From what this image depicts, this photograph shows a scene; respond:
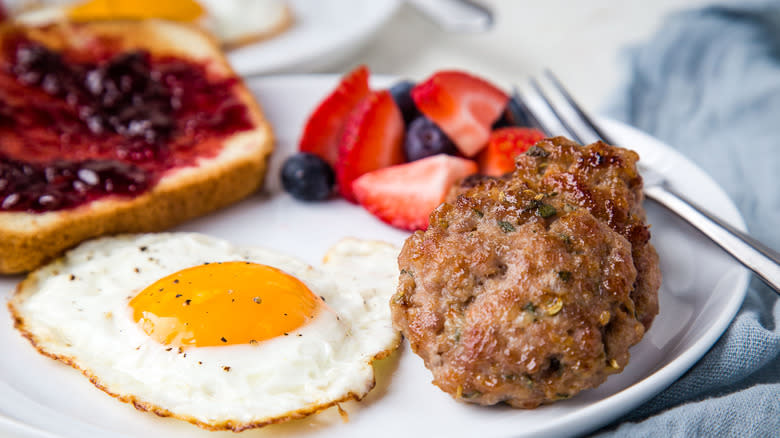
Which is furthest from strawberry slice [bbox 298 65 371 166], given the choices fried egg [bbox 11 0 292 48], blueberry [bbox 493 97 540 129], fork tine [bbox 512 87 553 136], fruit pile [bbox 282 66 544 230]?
fried egg [bbox 11 0 292 48]

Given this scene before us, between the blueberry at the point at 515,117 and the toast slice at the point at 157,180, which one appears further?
the blueberry at the point at 515,117

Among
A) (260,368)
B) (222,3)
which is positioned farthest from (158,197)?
(222,3)

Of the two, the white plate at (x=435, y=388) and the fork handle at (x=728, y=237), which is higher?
the fork handle at (x=728, y=237)

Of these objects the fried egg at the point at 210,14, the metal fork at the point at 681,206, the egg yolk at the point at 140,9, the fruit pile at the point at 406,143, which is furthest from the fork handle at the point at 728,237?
the egg yolk at the point at 140,9

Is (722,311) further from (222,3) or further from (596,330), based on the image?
(222,3)

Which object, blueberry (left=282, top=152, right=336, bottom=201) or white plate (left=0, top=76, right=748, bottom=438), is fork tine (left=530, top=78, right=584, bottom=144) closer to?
white plate (left=0, top=76, right=748, bottom=438)

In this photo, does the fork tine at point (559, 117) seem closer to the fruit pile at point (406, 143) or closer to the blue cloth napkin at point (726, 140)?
the fruit pile at point (406, 143)
